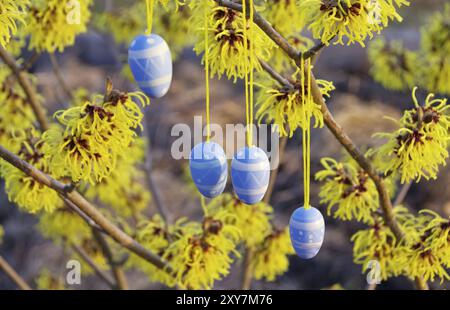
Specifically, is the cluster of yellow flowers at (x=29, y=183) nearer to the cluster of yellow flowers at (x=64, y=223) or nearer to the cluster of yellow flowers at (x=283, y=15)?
the cluster of yellow flowers at (x=64, y=223)

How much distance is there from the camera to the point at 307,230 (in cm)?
169

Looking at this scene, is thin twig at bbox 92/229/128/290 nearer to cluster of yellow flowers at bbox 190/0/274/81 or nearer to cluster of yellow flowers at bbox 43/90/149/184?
cluster of yellow flowers at bbox 43/90/149/184

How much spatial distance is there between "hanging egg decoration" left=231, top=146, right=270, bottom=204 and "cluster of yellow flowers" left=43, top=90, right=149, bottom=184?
40 centimetres

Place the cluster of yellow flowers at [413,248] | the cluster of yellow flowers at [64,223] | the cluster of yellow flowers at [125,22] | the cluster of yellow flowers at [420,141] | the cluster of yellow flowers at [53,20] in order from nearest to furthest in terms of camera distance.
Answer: the cluster of yellow flowers at [420,141] < the cluster of yellow flowers at [413,248] < the cluster of yellow flowers at [53,20] < the cluster of yellow flowers at [64,223] < the cluster of yellow flowers at [125,22]

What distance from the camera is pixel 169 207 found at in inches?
238

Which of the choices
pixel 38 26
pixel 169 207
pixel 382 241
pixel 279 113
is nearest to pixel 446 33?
pixel 382 241

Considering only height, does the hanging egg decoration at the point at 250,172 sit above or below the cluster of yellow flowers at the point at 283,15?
below

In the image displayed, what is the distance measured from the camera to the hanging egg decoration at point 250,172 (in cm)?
161

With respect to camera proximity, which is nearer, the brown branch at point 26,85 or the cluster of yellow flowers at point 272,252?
the brown branch at point 26,85

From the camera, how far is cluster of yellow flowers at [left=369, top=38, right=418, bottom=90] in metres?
3.58

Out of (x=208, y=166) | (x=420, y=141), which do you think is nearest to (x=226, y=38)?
(x=208, y=166)

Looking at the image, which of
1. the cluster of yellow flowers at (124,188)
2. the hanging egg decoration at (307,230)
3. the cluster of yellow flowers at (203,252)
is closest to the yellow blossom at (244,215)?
the cluster of yellow flowers at (203,252)

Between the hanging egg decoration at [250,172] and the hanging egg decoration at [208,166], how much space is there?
1.5 inches
